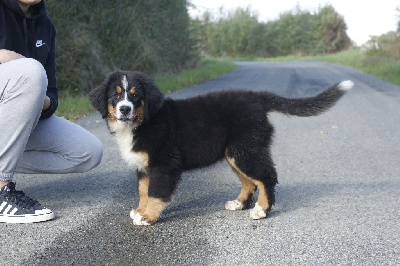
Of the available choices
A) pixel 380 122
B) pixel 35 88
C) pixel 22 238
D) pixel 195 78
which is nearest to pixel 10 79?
pixel 35 88

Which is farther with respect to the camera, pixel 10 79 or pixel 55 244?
pixel 10 79

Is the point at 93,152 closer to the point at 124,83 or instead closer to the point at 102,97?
the point at 102,97

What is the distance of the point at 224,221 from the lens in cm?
344

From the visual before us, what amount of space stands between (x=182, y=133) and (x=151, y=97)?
14.7 inches

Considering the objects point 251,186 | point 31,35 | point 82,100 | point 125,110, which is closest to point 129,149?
point 125,110

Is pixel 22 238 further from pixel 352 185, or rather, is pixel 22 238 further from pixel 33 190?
pixel 352 185

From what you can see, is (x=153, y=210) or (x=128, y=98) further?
(x=128, y=98)

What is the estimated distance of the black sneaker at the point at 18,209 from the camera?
3291 millimetres

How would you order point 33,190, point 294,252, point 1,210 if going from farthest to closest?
1. point 33,190
2. point 1,210
3. point 294,252

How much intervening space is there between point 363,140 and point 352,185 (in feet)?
7.92

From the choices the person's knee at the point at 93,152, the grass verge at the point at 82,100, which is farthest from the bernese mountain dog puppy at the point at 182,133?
the grass verge at the point at 82,100

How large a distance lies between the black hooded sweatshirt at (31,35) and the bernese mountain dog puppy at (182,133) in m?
0.71

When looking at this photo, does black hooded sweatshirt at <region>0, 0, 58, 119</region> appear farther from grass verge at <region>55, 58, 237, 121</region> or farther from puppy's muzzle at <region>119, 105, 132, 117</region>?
grass verge at <region>55, 58, 237, 121</region>

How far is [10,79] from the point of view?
333cm
